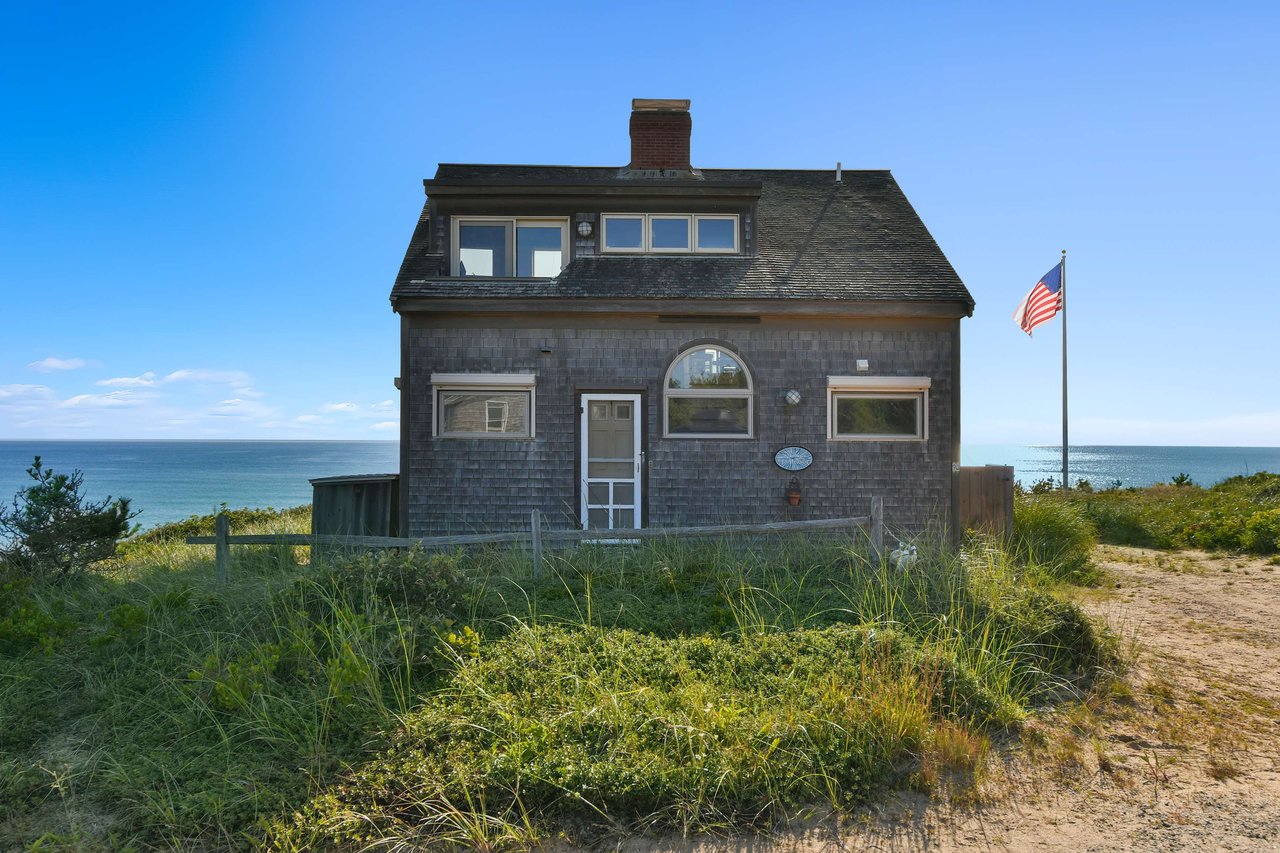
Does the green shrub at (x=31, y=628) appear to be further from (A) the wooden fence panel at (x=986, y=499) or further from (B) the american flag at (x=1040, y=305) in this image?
(B) the american flag at (x=1040, y=305)

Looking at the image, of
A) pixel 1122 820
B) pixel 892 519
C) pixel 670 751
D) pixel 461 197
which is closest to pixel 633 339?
pixel 461 197

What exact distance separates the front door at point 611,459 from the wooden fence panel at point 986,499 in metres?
5.02

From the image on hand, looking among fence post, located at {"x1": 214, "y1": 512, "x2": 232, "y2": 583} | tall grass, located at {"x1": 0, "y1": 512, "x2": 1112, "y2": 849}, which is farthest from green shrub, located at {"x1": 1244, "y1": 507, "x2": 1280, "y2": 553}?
fence post, located at {"x1": 214, "y1": 512, "x2": 232, "y2": 583}

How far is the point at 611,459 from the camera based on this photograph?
33.1 ft

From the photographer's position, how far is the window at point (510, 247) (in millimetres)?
10523

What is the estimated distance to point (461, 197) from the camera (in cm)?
1035

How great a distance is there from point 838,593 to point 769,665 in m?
1.79

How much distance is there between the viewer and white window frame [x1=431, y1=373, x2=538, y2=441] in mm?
9898

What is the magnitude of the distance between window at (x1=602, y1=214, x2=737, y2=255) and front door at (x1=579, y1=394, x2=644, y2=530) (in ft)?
8.63

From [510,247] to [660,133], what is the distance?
151 inches

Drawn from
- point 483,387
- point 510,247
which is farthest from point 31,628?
point 510,247

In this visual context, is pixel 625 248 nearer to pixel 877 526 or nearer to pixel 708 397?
pixel 708 397

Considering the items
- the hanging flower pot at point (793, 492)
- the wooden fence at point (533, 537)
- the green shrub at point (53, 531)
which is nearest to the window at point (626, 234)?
the hanging flower pot at point (793, 492)

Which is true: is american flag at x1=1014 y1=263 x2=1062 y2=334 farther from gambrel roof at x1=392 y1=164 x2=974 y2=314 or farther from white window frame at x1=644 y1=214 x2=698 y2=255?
white window frame at x1=644 y1=214 x2=698 y2=255
